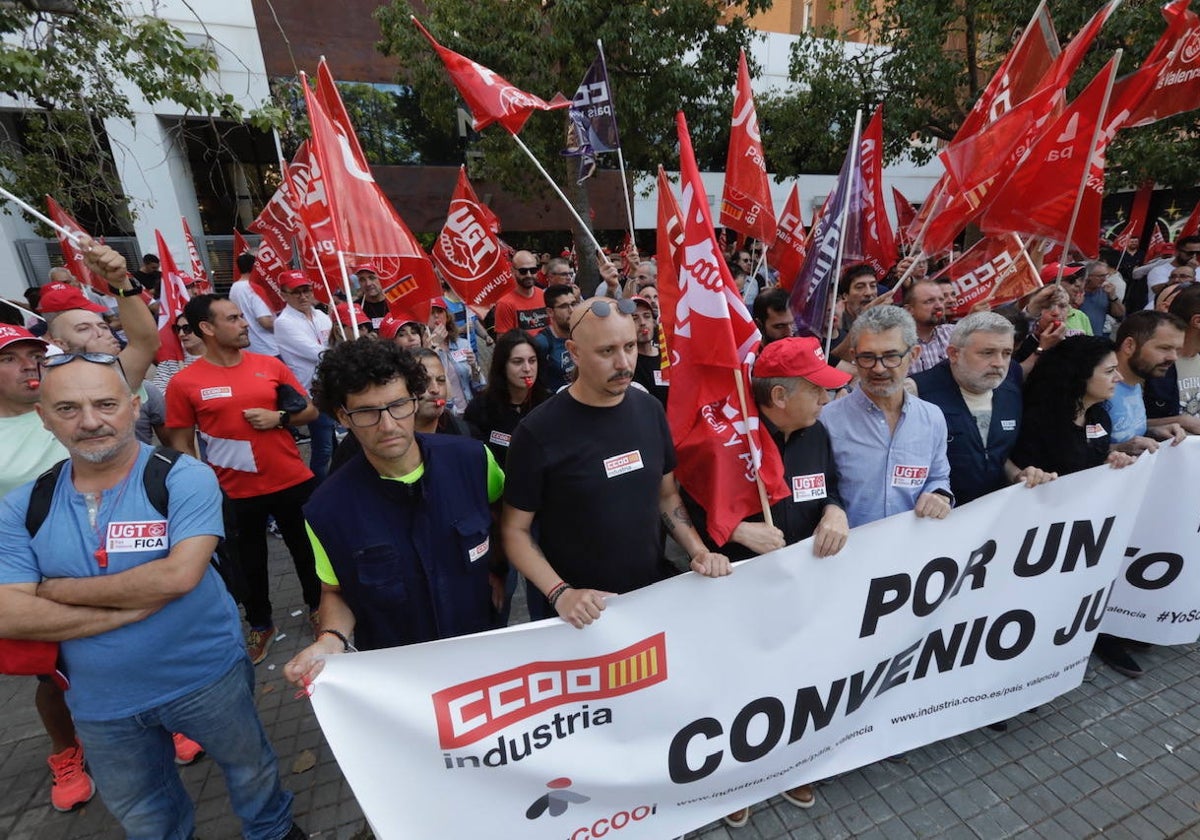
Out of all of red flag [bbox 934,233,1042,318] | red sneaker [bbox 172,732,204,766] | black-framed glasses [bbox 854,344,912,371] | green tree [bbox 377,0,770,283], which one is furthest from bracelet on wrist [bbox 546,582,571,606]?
green tree [bbox 377,0,770,283]

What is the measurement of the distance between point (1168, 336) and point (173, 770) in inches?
199

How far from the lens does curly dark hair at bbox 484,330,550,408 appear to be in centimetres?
361

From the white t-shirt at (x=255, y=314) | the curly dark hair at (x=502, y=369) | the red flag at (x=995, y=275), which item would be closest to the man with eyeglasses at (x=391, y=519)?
the curly dark hair at (x=502, y=369)

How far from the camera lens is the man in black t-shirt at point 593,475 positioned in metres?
2.22

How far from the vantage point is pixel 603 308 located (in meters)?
2.21

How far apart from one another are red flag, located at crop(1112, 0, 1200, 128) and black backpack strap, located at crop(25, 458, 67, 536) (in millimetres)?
6687

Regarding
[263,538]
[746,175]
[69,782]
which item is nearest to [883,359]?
[746,175]

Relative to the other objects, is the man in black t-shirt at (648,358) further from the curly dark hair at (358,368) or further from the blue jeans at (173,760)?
the blue jeans at (173,760)

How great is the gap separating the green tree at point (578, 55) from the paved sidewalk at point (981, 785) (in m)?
10.8

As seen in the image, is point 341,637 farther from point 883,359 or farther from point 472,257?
point 472,257

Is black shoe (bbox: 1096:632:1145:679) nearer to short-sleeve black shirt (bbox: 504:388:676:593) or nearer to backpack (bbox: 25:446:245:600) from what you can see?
short-sleeve black shirt (bbox: 504:388:676:593)

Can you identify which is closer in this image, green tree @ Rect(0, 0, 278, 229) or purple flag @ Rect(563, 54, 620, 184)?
green tree @ Rect(0, 0, 278, 229)

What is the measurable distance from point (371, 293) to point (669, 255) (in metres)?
6.17

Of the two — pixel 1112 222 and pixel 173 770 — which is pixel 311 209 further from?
pixel 1112 222
